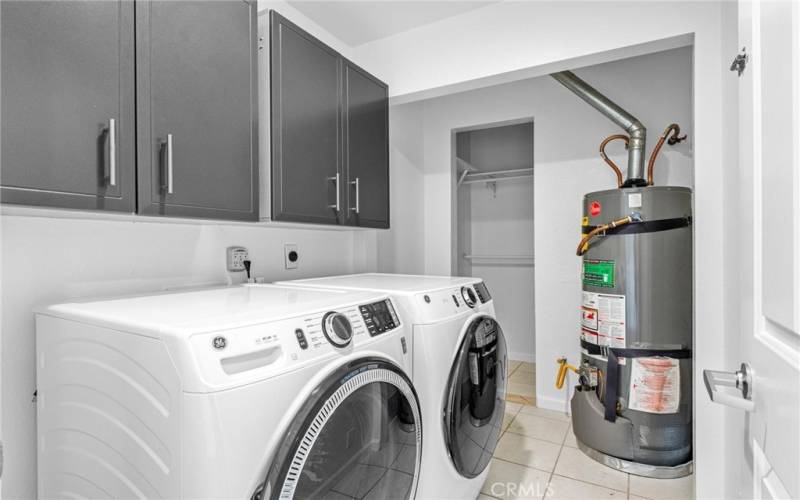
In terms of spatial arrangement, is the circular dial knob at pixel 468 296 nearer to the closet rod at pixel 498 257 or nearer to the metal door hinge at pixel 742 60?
the metal door hinge at pixel 742 60

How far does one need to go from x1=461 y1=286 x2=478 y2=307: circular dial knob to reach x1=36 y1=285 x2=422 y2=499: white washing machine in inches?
18.4

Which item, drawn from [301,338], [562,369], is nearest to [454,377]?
[301,338]

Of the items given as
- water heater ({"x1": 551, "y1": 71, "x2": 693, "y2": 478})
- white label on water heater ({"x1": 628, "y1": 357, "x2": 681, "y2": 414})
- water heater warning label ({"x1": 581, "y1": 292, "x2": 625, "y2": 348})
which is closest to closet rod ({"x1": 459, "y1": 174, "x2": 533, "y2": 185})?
water heater ({"x1": 551, "y1": 71, "x2": 693, "y2": 478})

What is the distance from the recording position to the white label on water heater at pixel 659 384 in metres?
2.10

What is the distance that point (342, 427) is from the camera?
95 cm

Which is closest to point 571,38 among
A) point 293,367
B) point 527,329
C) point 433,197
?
point 433,197

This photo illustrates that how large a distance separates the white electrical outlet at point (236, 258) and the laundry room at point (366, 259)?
11 millimetres

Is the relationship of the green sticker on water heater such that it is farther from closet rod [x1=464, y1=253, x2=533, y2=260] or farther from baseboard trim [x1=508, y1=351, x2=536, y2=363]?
baseboard trim [x1=508, y1=351, x2=536, y2=363]

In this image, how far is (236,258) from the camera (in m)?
1.74

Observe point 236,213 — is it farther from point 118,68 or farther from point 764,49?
point 764,49

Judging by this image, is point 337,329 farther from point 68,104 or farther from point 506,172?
point 506,172

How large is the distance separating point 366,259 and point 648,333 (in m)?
1.65

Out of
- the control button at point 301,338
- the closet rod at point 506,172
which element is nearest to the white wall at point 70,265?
the control button at point 301,338

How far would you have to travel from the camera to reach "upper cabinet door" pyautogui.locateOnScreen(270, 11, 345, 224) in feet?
4.95
